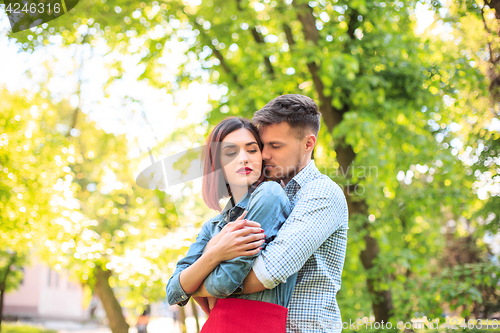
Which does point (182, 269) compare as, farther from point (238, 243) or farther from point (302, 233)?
point (302, 233)

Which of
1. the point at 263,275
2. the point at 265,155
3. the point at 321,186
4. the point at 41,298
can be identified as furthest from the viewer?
the point at 41,298

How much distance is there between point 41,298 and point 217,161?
123ft

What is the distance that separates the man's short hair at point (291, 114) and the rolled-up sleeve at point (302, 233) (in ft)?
1.54

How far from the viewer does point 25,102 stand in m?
7.50

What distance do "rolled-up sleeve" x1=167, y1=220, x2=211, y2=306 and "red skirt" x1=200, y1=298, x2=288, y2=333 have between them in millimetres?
238

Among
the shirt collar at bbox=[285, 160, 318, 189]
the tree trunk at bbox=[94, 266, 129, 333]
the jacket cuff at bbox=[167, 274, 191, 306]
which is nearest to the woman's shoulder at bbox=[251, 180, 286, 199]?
the shirt collar at bbox=[285, 160, 318, 189]

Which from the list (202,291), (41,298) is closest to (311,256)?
(202,291)

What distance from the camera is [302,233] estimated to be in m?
1.66

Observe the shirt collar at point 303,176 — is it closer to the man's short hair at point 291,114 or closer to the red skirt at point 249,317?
the man's short hair at point 291,114

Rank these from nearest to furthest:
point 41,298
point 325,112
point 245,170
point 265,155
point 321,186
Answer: point 321,186 → point 245,170 → point 265,155 → point 325,112 → point 41,298

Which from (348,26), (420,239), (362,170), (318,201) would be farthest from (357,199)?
(318,201)

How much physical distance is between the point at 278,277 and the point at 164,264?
6.14 meters

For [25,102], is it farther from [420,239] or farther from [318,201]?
[420,239]

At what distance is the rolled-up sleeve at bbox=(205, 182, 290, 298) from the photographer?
5.33ft
